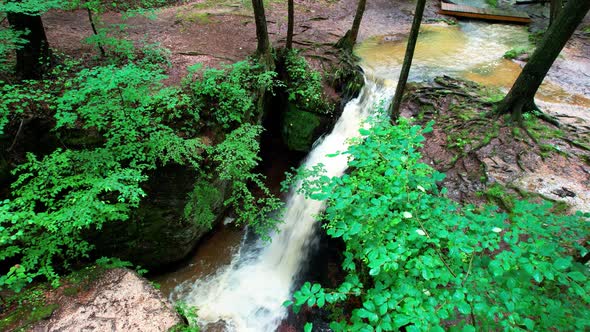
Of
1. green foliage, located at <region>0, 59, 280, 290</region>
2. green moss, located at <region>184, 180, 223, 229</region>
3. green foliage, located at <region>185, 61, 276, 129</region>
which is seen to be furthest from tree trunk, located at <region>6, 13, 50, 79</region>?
green moss, located at <region>184, 180, 223, 229</region>

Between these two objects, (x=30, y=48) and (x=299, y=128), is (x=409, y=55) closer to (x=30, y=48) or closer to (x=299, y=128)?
(x=299, y=128)

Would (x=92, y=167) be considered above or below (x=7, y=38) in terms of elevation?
below

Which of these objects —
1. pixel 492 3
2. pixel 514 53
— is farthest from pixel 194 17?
pixel 492 3

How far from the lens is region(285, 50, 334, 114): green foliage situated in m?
8.16

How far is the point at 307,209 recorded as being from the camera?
7570mm

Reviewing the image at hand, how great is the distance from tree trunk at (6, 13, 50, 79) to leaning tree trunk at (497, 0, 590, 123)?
9.24 meters

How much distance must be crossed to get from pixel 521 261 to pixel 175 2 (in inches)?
530

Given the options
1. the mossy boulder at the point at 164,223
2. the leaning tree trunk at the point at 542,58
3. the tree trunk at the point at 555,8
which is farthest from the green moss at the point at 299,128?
the tree trunk at the point at 555,8

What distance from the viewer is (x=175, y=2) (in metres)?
12.0

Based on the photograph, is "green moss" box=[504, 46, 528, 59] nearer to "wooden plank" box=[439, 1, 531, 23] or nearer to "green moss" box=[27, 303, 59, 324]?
"wooden plank" box=[439, 1, 531, 23]

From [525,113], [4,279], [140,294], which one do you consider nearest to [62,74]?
[4,279]

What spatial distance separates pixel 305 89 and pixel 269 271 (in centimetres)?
454

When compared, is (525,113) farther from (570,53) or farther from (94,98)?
(94,98)

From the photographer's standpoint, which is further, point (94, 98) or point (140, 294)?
point (94, 98)
